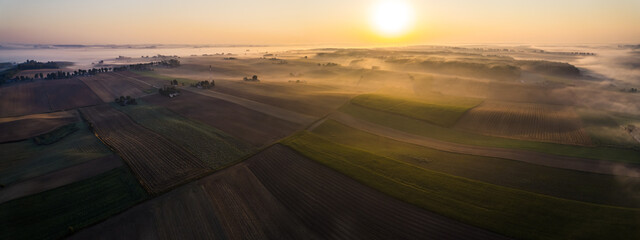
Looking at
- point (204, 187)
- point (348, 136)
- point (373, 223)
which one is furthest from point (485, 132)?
point (204, 187)

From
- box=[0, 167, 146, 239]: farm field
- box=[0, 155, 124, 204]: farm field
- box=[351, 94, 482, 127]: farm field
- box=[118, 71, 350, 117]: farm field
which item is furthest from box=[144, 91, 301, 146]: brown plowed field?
box=[351, 94, 482, 127]: farm field

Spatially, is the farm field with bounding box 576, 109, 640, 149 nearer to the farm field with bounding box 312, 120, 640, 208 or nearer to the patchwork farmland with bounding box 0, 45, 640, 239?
the patchwork farmland with bounding box 0, 45, 640, 239

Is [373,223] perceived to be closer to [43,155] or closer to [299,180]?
[299,180]

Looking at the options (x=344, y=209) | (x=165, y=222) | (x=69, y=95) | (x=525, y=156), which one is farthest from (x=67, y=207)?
(x=69, y=95)

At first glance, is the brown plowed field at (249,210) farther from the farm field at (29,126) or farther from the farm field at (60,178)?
the farm field at (29,126)

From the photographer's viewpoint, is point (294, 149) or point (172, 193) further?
point (294, 149)

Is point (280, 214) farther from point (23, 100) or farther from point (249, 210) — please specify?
point (23, 100)

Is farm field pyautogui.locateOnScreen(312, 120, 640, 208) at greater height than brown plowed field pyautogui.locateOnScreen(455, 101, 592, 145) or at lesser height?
lesser
